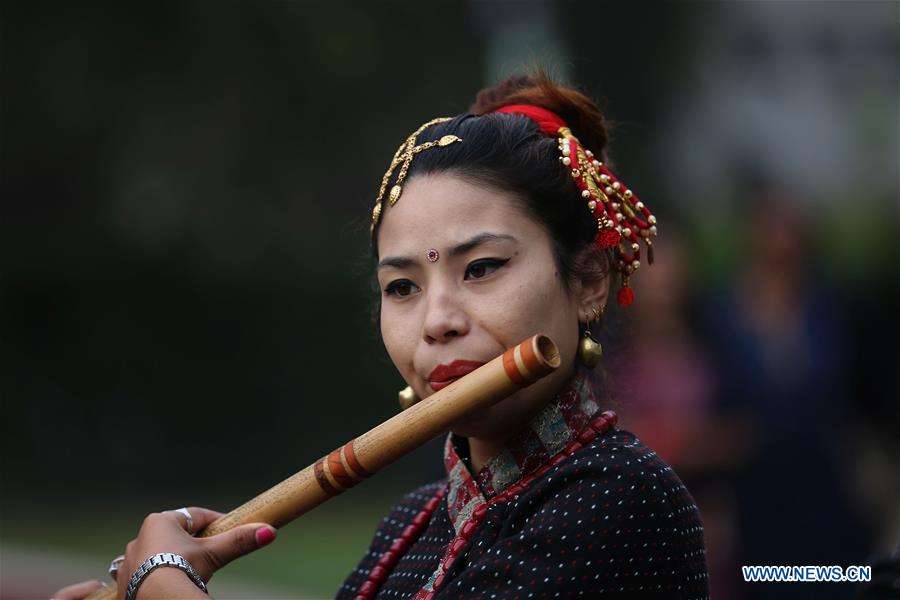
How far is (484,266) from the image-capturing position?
8.14 feet

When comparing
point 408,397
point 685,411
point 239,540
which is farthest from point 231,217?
point 239,540

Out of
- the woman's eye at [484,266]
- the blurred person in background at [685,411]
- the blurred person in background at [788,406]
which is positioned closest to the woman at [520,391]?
the woman's eye at [484,266]

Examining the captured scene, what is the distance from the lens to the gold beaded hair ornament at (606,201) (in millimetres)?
2641

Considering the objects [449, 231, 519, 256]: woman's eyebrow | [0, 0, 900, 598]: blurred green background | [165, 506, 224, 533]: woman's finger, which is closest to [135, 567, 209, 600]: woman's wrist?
[165, 506, 224, 533]: woman's finger

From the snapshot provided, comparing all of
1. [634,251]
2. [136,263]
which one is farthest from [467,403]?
[136,263]

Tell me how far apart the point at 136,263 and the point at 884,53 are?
31.4 feet

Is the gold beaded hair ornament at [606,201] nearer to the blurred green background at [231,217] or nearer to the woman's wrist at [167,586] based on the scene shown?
the woman's wrist at [167,586]

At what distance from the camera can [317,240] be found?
47.8ft

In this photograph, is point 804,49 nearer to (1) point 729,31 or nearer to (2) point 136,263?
(1) point 729,31

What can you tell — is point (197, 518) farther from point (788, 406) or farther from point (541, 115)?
point (788, 406)

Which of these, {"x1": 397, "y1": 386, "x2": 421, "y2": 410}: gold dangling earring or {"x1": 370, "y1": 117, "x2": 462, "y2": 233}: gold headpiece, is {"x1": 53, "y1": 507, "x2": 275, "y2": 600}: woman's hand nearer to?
{"x1": 397, "y1": 386, "x2": 421, "y2": 410}: gold dangling earring

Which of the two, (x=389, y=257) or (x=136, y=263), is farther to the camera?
(x=136, y=263)

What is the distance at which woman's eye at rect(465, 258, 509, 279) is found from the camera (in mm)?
2477

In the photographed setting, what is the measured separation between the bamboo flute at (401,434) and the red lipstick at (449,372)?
0.15 feet
